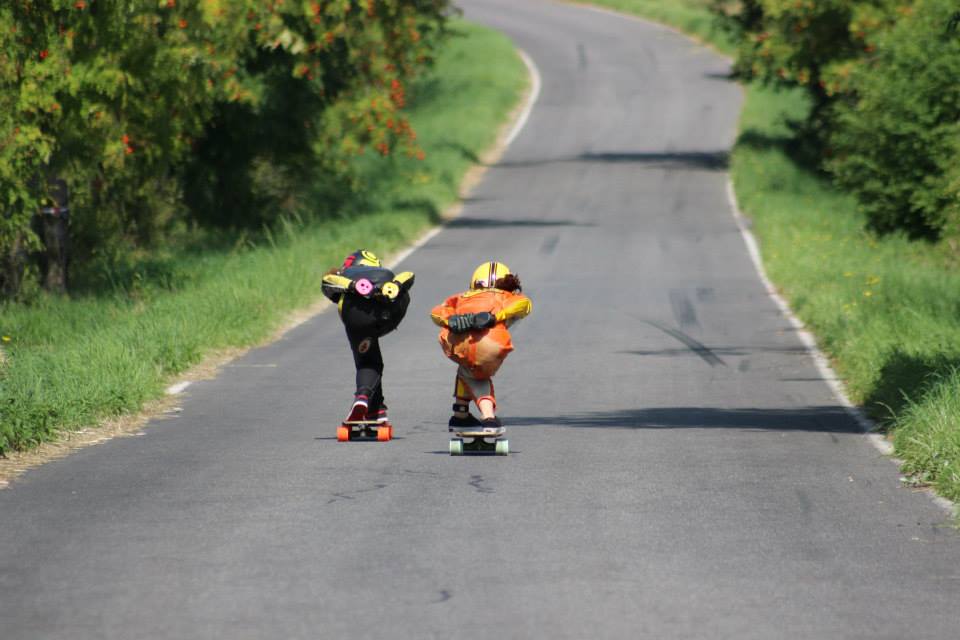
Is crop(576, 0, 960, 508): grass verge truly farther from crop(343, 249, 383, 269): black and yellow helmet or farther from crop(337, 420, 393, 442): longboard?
crop(343, 249, 383, 269): black and yellow helmet

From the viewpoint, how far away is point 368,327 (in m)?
12.1

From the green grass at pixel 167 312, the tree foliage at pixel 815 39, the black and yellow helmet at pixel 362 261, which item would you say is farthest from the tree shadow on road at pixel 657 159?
the black and yellow helmet at pixel 362 261

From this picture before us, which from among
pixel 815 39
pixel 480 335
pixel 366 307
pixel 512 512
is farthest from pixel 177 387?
pixel 815 39

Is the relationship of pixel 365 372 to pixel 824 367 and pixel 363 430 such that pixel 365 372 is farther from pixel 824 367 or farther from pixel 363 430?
pixel 824 367

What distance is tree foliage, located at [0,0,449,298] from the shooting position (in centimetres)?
2112

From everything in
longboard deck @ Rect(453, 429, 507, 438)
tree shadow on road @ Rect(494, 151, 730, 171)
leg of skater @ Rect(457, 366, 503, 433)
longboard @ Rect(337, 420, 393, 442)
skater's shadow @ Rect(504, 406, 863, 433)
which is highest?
leg of skater @ Rect(457, 366, 503, 433)

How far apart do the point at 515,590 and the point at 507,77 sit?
194 feet

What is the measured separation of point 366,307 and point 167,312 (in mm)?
7595

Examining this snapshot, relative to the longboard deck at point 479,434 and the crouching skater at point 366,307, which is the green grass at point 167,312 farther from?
the longboard deck at point 479,434

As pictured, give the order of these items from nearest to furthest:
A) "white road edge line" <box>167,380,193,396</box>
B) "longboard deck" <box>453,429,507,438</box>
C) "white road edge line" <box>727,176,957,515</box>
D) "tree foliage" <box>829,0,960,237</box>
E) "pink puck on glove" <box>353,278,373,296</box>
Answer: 1. "longboard deck" <box>453,429,507,438</box>
2. "pink puck on glove" <box>353,278,373,296</box>
3. "white road edge line" <box>727,176,957,515</box>
4. "white road edge line" <box>167,380,193,396</box>
5. "tree foliage" <box>829,0,960,237</box>

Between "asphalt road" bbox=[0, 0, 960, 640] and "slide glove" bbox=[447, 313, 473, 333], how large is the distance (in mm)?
907

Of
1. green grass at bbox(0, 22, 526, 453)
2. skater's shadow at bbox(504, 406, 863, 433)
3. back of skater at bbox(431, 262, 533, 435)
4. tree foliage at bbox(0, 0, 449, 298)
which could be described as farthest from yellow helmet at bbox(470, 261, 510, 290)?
tree foliage at bbox(0, 0, 449, 298)

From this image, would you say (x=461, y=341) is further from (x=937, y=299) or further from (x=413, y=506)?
(x=937, y=299)

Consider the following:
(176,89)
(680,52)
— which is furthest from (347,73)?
(680,52)
